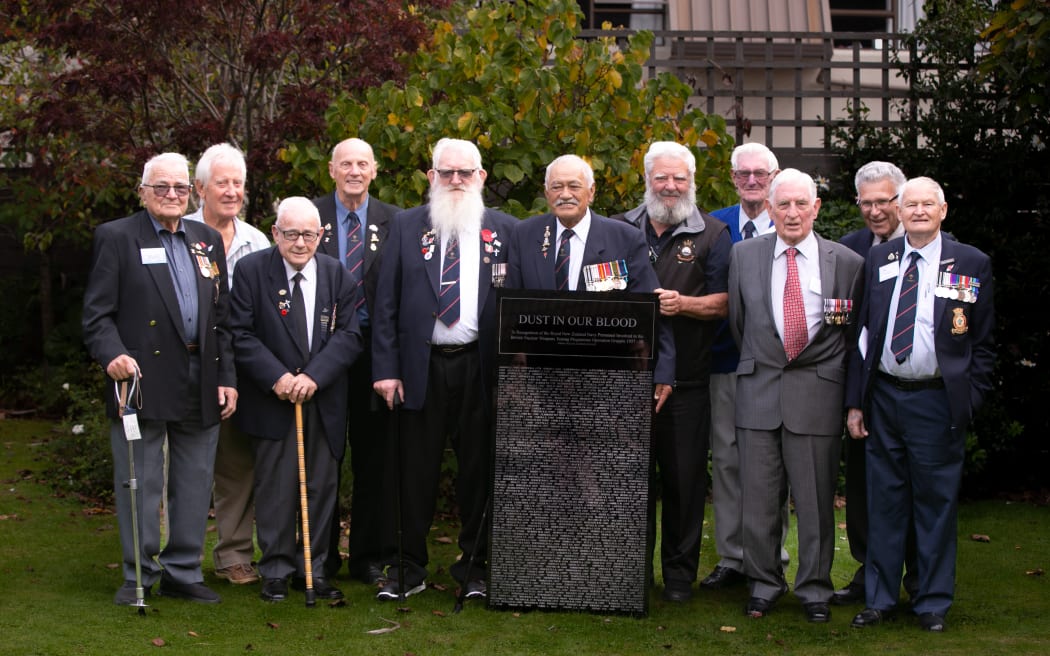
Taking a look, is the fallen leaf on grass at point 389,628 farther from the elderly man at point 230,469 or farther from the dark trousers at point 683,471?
the dark trousers at point 683,471

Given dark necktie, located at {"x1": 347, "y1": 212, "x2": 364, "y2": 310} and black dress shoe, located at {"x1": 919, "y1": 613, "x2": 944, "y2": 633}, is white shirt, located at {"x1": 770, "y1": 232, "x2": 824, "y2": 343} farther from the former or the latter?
dark necktie, located at {"x1": 347, "y1": 212, "x2": 364, "y2": 310}

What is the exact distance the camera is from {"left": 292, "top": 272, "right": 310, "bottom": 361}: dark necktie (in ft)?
19.4

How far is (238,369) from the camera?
6004mm

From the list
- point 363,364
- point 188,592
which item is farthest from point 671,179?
point 188,592

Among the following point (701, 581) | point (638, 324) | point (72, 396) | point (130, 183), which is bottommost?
point (701, 581)

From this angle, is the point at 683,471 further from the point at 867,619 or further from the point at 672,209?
the point at 672,209

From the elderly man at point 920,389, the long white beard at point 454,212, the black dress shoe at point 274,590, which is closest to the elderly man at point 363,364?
the black dress shoe at point 274,590

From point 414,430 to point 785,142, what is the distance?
6956 mm

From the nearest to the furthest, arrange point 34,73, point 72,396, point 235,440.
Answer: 1. point 235,440
2. point 72,396
3. point 34,73

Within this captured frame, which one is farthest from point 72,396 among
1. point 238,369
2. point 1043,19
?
point 1043,19

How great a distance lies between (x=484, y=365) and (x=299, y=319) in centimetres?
88

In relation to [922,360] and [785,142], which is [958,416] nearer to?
[922,360]

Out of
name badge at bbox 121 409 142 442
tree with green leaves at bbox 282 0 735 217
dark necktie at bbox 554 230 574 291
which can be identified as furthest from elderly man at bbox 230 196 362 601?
tree with green leaves at bbox 282 0 735 217

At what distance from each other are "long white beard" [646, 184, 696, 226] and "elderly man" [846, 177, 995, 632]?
0.88m
